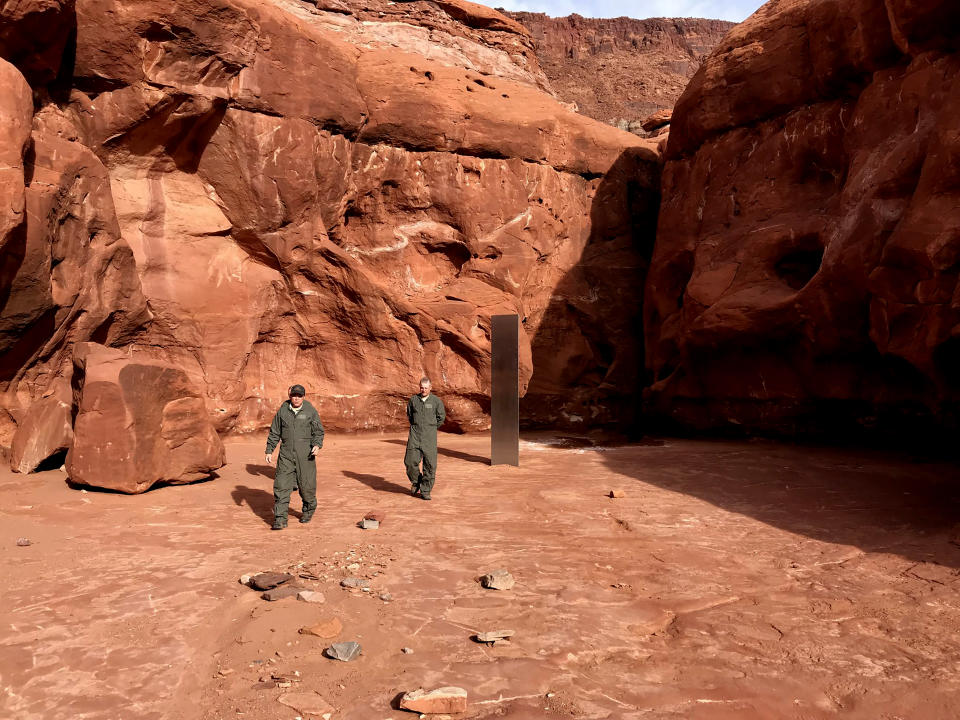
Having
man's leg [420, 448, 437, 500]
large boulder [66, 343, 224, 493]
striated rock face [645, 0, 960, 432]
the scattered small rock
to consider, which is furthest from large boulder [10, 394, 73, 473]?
striated rock face [645, 0, 960, 432]

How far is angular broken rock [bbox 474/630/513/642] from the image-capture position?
397 centimetres

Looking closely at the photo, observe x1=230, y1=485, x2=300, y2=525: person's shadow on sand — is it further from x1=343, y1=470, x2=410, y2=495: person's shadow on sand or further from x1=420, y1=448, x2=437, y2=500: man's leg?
x1=420, y1=448, x2=437, y2=500: man's leg

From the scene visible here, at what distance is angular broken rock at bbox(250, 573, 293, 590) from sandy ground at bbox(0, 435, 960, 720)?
0.35 feet

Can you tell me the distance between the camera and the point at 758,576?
530 cm

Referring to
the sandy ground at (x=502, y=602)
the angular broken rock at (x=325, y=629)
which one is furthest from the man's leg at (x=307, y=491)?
the angular broken rock at (x=325, y=629)

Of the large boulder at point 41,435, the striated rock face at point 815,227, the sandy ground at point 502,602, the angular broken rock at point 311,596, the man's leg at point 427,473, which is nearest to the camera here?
the sandy ground at point 502,602

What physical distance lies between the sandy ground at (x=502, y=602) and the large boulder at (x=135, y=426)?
0.25 m

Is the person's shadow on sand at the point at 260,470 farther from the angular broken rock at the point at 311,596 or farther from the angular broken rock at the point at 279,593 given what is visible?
the angular broken rock at the point at 311,596

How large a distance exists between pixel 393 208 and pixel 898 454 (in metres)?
10.1

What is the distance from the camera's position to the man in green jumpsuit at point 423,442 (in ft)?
26.1

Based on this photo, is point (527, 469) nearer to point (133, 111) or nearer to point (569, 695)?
point (569, 695)

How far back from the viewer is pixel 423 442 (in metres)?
8.06

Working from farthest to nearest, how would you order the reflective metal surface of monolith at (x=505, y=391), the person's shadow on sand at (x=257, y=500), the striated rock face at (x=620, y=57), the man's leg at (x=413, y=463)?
the striated rock face at (x=620, y=57), the reflective metal surface of monolith at (x=505, y=391), the man's leg at (x=413, y=463), the person's shadow on sand at (x=257, y=500)

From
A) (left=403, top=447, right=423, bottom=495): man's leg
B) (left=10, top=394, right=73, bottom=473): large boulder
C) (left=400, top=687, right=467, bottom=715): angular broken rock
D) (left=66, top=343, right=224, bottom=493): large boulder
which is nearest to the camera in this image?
(left=400, top=687, right=467, bottom=715): angular broken rock
